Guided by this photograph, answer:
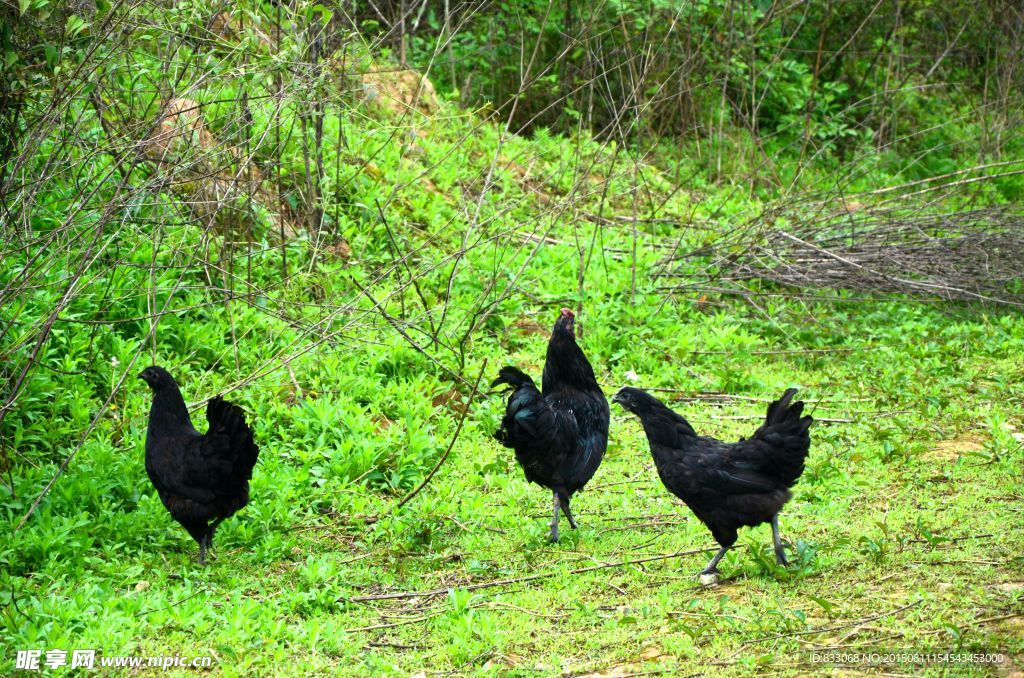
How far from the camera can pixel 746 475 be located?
5.09m

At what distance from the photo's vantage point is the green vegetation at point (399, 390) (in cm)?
461

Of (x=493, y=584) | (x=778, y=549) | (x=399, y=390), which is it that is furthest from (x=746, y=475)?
(x=399, y=390)

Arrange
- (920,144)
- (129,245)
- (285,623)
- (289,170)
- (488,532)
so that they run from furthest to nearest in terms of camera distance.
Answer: (920,144) < (289,170) < (129,245) < (488,532) < (285,623)

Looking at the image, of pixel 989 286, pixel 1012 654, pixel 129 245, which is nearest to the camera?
pixel 1012 654

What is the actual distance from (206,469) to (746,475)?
9.73 feet

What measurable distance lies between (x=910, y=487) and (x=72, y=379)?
18.8ft

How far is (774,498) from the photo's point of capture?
5.07m

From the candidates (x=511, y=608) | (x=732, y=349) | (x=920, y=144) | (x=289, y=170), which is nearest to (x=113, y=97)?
(x=289, y=170)

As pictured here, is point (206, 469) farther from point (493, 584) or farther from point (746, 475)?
point (746, 475)

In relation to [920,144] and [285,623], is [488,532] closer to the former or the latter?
[285,623]

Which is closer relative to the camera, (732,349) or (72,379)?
(72,379)

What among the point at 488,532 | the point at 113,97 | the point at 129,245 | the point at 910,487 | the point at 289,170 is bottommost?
the point at 488,532

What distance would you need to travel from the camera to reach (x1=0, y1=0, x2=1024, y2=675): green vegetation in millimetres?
4613

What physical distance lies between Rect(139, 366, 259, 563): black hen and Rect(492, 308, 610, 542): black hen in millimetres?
1514
